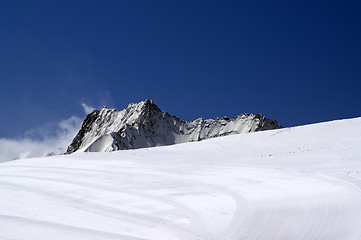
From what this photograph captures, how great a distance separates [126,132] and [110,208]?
593 ft

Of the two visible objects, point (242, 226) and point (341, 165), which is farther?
point (341, 165)

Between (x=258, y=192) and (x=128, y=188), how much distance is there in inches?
140

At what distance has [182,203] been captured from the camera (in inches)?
290

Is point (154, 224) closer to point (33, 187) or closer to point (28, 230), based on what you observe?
point (28, 230)

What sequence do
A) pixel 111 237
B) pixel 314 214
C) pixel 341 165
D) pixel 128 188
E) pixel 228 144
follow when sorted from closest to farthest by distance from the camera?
pixel 111 237, pixel 314 214, pixel 128 188, pixel 341 165, pixel 228 144

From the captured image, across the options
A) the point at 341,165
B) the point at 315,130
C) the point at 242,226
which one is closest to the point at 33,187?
the point at 242,226

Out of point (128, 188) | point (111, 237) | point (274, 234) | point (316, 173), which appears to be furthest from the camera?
point (316, 173)

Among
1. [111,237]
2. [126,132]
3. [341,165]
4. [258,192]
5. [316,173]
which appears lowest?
[111,237]

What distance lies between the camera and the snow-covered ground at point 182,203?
5715 millimetres

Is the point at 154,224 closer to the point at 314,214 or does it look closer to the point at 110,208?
the point at 110,208

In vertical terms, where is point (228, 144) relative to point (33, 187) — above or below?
above

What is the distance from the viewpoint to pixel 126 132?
18512 centimetres

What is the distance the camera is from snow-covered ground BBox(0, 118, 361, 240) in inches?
225

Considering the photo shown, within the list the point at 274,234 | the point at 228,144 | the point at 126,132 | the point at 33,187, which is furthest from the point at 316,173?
the point at 126,132
